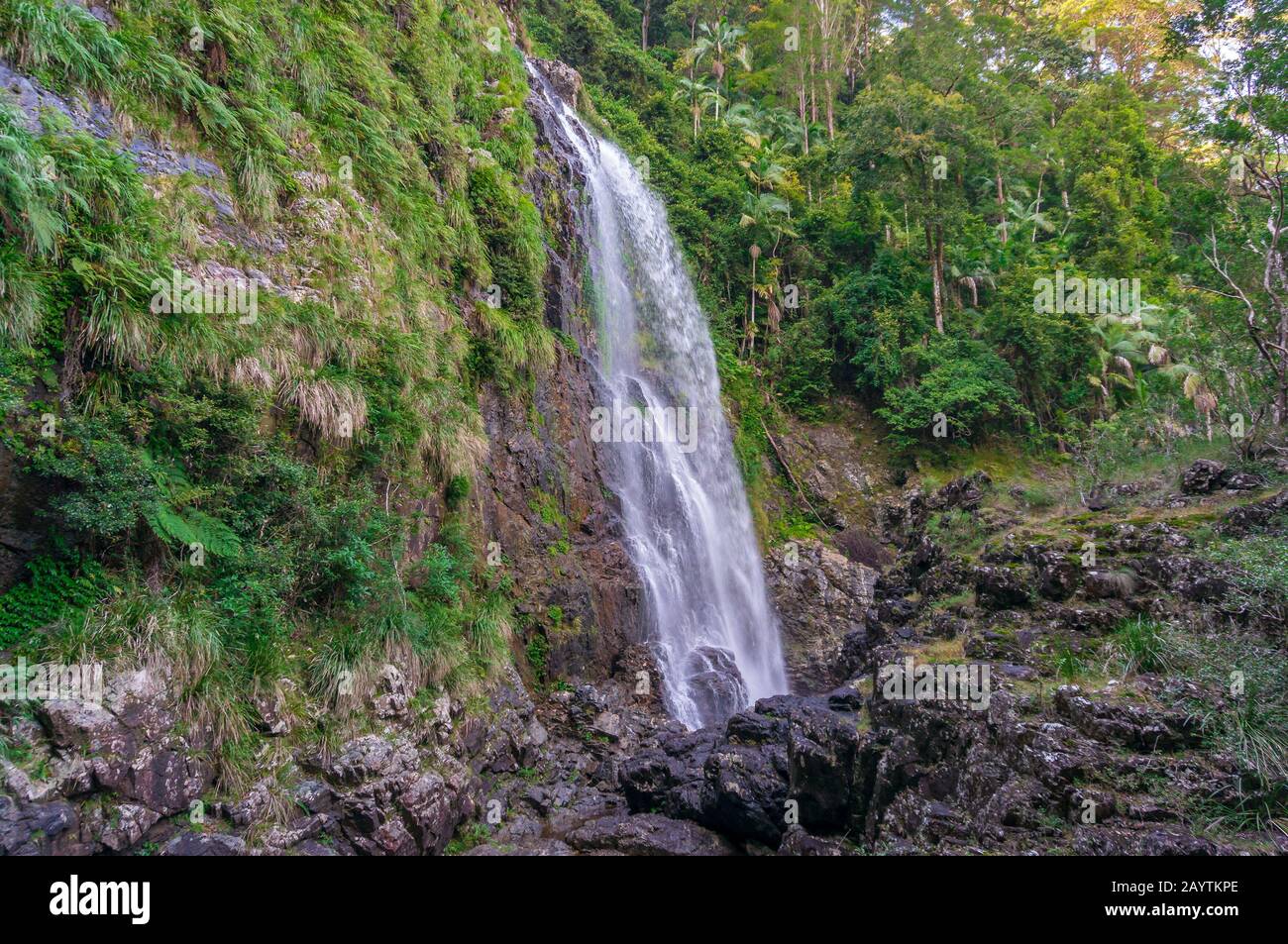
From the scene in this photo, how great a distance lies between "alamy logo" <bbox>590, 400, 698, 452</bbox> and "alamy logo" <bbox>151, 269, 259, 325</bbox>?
8138mm

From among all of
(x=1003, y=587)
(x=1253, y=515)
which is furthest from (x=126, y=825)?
(x=1253, y=515)

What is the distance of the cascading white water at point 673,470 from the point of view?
14531 mm

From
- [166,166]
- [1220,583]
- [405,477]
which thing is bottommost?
[1220,583]

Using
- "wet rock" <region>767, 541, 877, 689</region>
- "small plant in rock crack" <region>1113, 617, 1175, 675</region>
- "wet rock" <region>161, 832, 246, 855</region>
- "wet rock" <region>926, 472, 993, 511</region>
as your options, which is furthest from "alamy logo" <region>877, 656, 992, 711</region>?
"wet rock" <region>767, 541, 877, 689</region>

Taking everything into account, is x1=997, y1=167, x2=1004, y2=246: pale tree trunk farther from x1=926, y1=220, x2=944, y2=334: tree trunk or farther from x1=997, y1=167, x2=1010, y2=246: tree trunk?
x1=926, y1=220, x2=944, y2=334: tree trunk

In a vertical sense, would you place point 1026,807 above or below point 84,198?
below

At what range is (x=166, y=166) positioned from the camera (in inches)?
302

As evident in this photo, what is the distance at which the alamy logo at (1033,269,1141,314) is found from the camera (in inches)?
883

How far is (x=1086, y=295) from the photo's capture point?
23594mm

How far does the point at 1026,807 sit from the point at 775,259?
22.4m

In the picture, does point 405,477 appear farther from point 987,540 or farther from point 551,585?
point 987,540
